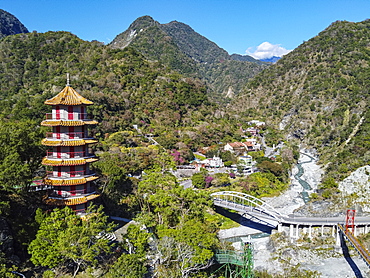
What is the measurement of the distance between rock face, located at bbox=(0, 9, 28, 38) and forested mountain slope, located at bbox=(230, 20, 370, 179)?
11316cm

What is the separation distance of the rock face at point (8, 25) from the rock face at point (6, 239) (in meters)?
150

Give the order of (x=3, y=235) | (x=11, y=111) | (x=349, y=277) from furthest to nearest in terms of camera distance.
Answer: (x=11, y=111) < (x=349, y=277) < (x=3, y=235)

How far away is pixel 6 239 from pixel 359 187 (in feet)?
148

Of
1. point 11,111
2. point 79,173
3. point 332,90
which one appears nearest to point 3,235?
point 79,173

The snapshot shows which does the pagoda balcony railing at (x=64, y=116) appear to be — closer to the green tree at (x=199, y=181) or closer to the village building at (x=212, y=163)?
the green tree at (x=199, y=181)

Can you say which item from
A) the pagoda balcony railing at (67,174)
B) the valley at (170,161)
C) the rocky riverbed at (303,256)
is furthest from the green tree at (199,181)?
the pagoda balcony railing at (67,174)

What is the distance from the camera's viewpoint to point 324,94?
110 meters

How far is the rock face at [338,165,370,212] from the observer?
1687 inches

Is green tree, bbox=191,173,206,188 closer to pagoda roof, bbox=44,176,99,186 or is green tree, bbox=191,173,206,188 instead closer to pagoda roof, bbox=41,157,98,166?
pagoda roof, bbox=44,176,99,186

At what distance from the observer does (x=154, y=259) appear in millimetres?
24922

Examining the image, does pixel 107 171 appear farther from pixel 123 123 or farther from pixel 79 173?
pixel 123 123

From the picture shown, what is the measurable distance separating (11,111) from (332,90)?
98333 mm

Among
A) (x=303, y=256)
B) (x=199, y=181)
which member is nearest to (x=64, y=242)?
(x=303, y=256)

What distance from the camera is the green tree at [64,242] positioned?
2072 cm
